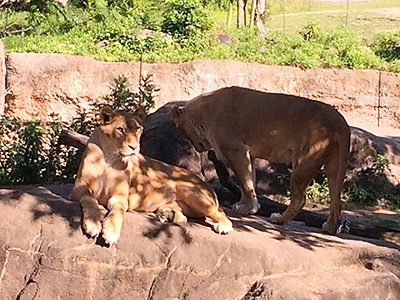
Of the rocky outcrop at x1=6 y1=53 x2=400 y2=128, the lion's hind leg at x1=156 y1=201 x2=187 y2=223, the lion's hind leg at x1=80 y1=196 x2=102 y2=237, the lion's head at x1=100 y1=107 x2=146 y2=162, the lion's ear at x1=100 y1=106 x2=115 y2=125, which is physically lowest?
the rocky outcrop at x1=6 y1=53 x2=400 y2=128

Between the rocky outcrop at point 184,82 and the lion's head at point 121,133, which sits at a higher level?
the lion's head at point 121,133

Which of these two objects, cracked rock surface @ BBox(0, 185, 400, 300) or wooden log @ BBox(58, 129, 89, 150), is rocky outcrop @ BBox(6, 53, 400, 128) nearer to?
wooden log @ BBox(58, 129, 89, 150)

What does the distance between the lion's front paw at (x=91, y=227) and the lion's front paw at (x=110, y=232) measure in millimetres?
52

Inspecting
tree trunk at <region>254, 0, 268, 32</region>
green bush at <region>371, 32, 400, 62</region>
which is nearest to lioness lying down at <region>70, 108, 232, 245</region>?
green bush at <region>371, 32, 400, 62</region>

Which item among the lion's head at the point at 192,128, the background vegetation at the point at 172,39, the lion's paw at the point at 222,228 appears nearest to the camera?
the lion's paw at the point at 222,228

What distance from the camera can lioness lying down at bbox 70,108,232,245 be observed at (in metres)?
4.91

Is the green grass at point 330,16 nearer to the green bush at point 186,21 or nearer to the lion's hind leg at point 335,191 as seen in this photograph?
the green bush at point 186,21

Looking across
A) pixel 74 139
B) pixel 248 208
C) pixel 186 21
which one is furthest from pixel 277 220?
pixel 186 21

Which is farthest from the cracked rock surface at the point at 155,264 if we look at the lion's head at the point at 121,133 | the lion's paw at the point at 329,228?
the lion's paw at the point at 329,228

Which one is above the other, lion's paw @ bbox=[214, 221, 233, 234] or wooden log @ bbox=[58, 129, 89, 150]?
lion's paw @ bbox=[214, 221, 233, 234]

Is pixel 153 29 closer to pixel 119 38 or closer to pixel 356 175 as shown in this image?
pixel 119 38

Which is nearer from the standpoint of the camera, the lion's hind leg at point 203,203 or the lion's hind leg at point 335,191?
the lion's hind leg at point 203,203

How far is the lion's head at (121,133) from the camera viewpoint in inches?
195

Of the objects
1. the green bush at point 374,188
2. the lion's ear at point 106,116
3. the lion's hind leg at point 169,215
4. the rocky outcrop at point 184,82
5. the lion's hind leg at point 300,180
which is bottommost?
the green bush at point 374,188
